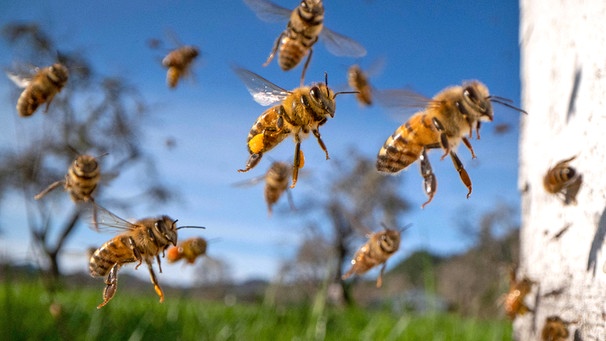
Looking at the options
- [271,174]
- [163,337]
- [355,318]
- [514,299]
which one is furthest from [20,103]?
[355,318]

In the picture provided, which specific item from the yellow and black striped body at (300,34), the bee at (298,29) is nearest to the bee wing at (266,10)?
the bee at (298,29)

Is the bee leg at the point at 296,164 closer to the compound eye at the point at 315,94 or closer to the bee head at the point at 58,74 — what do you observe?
the compound eye at the point at 315,94

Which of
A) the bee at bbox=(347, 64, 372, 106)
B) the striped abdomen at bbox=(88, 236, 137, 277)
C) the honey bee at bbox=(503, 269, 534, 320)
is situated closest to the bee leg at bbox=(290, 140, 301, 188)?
the striped abdomen at bbox=(88, 236, 137, 277)

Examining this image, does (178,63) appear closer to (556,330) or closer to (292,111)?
(292,111)

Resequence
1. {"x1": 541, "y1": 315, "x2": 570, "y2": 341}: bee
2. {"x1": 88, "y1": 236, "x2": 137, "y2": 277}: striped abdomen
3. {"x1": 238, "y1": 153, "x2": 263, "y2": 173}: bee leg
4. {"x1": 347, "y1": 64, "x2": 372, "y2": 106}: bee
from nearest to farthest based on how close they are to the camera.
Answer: {"x1": 238, "y1": 153, "x2": 263, "y2": 173}: bee leg
{"x1": 88, "y1": 236, "x2": 137, "y2": 277}: striped abdomen
{"x1": 541, "y1": 315, "x2": 570, "y2": 341}: bee
{"x1": 347, "y1": 64, "x2": 372, "y2": 106}: bee

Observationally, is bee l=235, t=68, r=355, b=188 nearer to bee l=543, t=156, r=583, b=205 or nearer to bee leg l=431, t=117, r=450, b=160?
bee leg l=431, t=117, r=450, b=160
